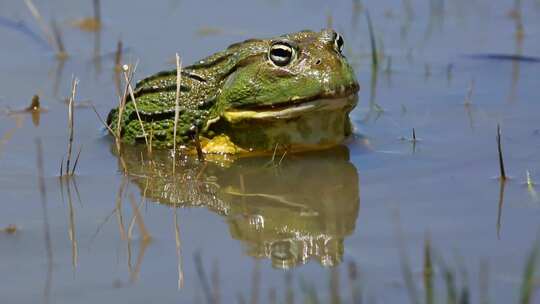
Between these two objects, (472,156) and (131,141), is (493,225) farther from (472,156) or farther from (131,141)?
(131,141)

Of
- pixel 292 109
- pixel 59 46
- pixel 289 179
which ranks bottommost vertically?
pixel 289 179

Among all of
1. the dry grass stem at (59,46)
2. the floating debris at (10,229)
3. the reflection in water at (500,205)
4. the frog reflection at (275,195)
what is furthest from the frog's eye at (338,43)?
the dry grass stem at (59,46)

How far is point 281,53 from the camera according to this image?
7270mm

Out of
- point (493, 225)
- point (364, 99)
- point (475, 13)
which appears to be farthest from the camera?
point (475, 13)

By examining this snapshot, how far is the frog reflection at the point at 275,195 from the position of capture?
5.58 meters

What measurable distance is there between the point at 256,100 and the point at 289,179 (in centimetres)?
71

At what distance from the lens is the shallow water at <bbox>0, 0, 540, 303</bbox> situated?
518 cm

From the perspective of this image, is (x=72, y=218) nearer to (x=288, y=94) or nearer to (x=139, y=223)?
(x=139, y=223)

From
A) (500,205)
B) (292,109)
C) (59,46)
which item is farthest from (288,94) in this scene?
(59,46)

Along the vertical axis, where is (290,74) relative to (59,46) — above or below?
below

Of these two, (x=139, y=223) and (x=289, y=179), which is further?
(x=289, y=179)

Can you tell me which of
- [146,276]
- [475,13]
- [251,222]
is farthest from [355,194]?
[475,13]

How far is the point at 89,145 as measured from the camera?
7805 mm

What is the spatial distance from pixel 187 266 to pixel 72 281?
0.53 metres
